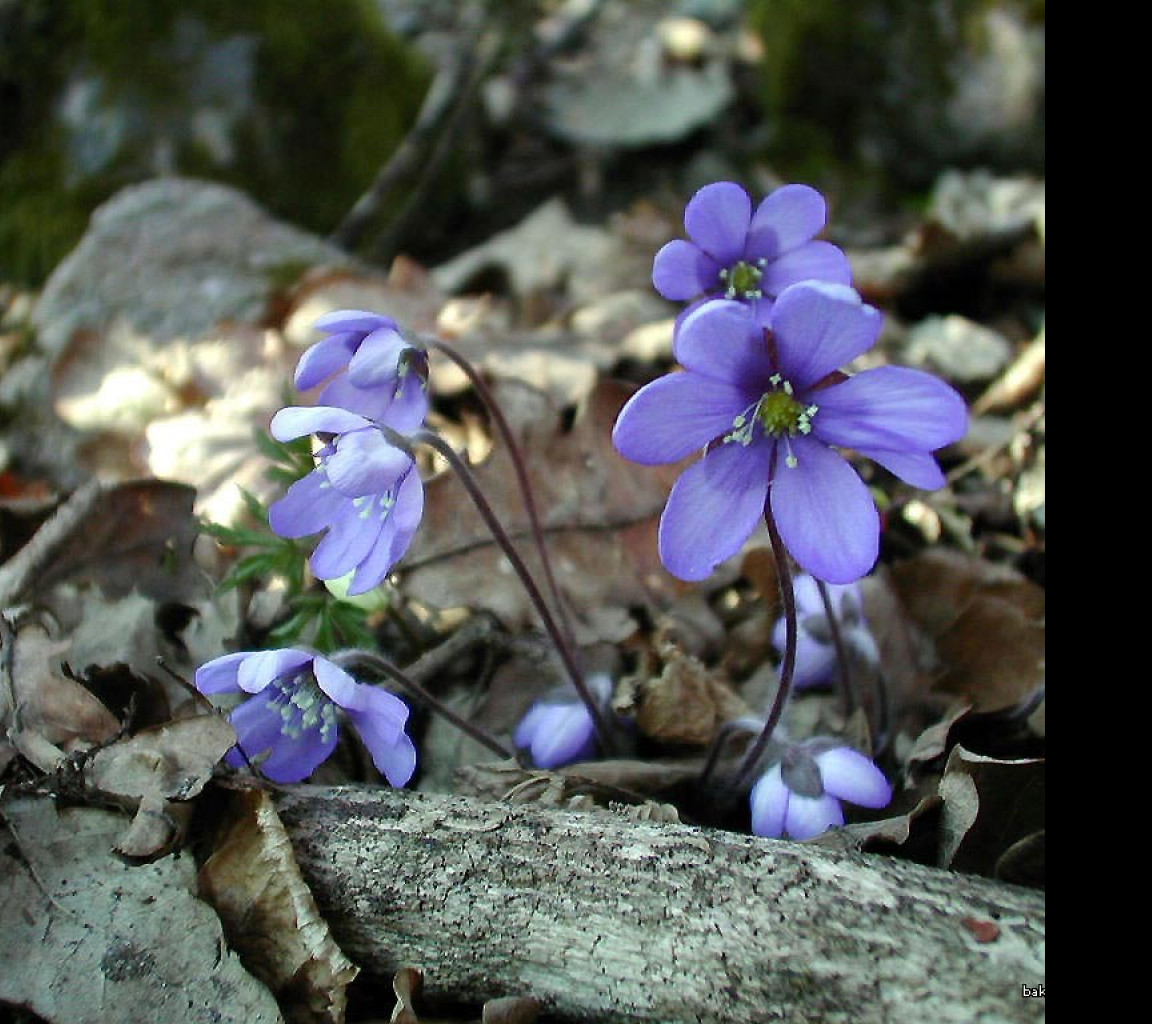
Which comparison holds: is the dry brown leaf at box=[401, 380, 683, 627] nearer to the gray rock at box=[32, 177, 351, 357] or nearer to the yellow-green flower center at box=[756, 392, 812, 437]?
the yellow-green flower center at box=[756, 392, 812, 437]

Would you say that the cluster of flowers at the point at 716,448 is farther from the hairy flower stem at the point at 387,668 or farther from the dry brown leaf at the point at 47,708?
the dry brown leaf at the point at 47,708

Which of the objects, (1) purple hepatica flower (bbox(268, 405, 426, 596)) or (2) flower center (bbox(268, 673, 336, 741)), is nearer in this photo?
(1) purple hepatica flower (bbox(268, 405, 426, 596))

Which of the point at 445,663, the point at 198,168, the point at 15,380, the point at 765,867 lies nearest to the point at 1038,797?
the point at 765,867

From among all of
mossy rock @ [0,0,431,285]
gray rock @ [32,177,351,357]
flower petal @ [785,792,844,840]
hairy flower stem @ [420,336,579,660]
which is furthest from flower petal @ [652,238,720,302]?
mossy rock @ [0,0,431,285]

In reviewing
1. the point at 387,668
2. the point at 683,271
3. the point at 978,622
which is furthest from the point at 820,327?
the point at 978,622

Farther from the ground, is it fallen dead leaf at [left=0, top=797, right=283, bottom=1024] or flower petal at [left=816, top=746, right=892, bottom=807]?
fallen dead leaf at [left=0, top=797, right=283, bottom=1024]

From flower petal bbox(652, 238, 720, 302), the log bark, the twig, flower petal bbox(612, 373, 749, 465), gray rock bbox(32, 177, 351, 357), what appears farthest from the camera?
gray rock bbox(32, 177, 351, 357)

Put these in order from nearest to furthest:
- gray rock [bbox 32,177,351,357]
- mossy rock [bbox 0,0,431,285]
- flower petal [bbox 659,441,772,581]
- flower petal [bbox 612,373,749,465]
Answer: flower petal [bbox 612,373,749,465] → flower petal [bbox 659,441,772,581] → gray rock [bbox 32,177,351,357] → mossy rock [bbox 0,0,431,285]
